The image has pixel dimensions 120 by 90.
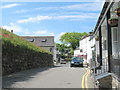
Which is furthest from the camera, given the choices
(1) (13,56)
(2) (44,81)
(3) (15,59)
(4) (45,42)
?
(4) (45,42)

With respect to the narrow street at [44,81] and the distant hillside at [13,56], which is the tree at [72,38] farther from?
the narrow street at [44,81]

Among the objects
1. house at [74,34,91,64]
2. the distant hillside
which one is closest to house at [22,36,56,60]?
house at [74,34,91,64]

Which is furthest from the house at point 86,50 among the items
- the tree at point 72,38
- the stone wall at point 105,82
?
the stone wall at point 105,82

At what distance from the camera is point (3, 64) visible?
16.5 m

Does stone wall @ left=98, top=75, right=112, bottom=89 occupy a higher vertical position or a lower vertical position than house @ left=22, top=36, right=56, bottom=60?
lower

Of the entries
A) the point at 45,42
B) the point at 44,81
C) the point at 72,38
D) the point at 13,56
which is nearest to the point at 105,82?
the point at 44,81

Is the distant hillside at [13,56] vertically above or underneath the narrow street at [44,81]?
above

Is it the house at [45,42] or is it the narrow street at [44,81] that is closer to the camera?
the narrow street at [44,81]

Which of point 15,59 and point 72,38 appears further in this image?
point 72,38

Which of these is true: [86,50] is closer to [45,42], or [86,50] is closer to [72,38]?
[45,42]

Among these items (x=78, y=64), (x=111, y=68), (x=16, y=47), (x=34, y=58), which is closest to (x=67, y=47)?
(x=78, y=64)

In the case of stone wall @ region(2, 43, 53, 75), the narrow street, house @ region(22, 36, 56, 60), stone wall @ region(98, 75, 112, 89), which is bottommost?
the narrow street

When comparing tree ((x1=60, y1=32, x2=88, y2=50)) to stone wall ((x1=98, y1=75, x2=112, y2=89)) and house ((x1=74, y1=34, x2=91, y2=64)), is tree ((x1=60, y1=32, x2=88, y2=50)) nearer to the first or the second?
house ((x1=74, y1=34, x2=91, y2=64))

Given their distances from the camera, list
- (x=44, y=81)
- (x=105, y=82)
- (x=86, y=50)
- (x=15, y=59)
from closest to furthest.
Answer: (x=105, y=82), (x=44, y=81), (x=15, y=59), (x=86, y=50)
